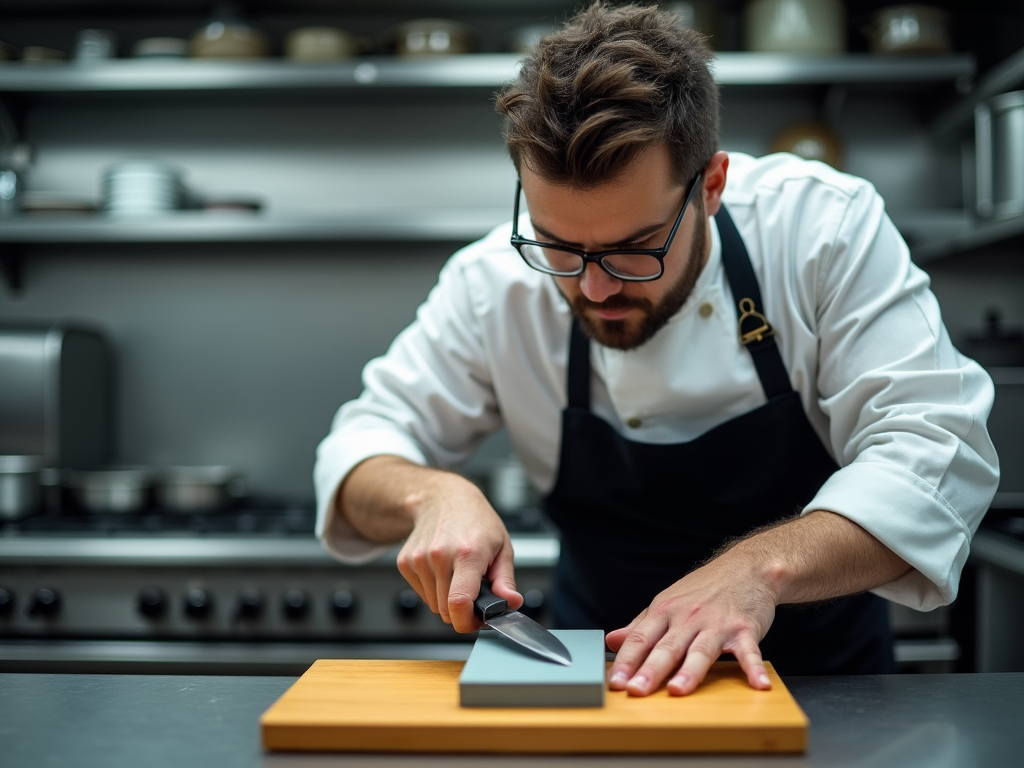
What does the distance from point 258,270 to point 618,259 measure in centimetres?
184

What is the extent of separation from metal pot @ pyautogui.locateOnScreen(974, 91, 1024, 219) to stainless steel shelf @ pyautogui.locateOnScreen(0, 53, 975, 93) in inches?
11.3

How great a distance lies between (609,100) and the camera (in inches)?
41.0

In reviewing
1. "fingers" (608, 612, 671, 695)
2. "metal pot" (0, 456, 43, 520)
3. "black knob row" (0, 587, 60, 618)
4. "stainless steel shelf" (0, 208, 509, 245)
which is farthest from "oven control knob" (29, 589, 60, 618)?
"fingers" (608, 612, 671, 695)

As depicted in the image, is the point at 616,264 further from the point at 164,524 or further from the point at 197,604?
the point at 164,524

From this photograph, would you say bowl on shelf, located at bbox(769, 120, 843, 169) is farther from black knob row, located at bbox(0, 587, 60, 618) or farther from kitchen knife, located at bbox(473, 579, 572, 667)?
black knob row, located at bbox(0, 587, 60, 618)

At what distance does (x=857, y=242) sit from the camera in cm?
126

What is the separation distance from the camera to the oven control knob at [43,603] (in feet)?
6.77

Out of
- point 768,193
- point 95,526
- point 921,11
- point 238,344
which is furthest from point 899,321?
point 238,344

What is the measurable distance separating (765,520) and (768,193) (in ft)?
1.64

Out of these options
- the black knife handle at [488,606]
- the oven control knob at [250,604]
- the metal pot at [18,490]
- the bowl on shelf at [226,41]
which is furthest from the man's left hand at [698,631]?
the bowl on shelf at [226,41]

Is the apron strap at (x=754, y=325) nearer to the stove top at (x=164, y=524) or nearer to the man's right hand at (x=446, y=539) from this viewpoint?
the man's right hand at (x=446, y=539)

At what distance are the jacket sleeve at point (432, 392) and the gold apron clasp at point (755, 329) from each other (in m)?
0.43

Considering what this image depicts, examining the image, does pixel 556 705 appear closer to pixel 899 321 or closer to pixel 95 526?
pixel 899 321

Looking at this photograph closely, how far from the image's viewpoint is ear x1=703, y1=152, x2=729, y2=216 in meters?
1.19
